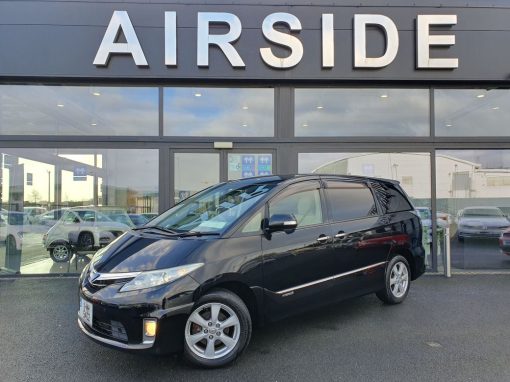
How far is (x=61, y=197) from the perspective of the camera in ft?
25.9

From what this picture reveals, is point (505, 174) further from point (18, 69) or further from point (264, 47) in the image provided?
point (18, 69)

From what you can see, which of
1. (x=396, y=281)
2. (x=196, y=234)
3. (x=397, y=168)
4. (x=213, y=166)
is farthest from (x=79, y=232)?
(x=397, y=168)

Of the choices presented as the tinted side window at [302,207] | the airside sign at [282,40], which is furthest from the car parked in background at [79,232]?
the tinted side window at [302,207]

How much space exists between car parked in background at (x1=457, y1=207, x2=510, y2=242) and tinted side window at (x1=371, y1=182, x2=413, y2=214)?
9.50 ft

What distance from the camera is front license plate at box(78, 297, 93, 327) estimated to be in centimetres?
362

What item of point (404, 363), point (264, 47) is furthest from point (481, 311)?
point (264, 47)

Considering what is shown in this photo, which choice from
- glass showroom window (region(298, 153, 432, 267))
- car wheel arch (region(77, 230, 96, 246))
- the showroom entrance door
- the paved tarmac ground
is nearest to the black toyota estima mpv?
the paved tarmac ground

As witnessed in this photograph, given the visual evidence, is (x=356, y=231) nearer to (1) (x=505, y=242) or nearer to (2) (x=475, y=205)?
(2) (x=475, y=205)

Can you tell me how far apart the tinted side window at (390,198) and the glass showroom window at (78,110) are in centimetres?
435

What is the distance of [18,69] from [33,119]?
91 cm

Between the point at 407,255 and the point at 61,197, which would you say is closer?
the point at 407,255

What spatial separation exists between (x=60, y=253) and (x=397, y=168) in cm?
669

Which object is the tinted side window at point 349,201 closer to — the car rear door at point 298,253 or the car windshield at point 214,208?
the car rear door at point 298,253

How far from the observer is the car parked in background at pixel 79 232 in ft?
26.1
